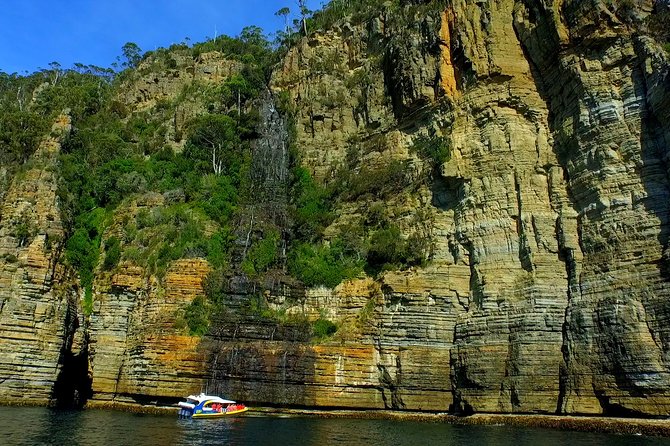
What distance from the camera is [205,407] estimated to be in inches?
1209

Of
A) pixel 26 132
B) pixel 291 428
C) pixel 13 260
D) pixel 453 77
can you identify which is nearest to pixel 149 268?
pixel 13 260

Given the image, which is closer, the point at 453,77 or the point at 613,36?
the point at 613,36

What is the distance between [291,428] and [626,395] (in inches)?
592

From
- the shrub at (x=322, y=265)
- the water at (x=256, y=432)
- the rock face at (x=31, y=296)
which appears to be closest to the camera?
the water at (x=256, y=432)

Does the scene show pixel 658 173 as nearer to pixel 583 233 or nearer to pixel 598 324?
pixel 583 233

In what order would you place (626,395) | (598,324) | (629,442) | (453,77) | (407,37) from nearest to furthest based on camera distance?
(629,442), (626,395), (598,324), (453,77), (407,37)

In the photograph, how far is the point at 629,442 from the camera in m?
22.0

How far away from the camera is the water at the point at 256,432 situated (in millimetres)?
22109

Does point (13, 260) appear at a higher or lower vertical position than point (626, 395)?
higher

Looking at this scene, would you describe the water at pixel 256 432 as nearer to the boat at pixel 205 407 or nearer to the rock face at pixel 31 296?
the boat at pixel 205 407

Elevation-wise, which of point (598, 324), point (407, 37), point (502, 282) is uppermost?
point (407, 37)

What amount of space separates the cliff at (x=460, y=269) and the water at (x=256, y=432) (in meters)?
3.14

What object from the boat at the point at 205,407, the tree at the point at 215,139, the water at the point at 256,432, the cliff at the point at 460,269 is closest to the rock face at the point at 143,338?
the cliff at the point at 460,269

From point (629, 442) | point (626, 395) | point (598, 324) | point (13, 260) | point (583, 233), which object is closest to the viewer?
point (629, 442)
